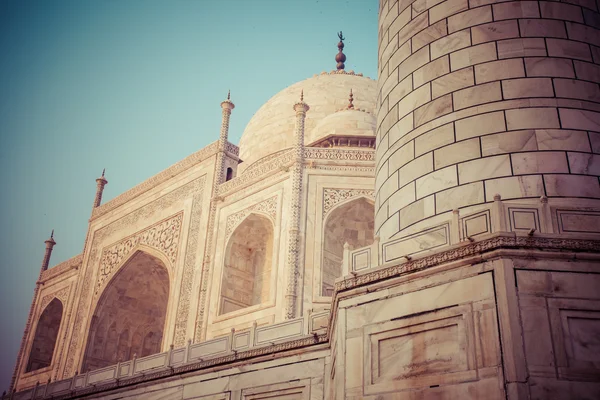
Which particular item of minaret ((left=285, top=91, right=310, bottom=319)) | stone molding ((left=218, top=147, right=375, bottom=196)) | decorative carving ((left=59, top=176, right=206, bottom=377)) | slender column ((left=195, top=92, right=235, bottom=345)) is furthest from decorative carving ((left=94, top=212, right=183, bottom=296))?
minaret ((left=285, top=91, right=310, bottom=319))

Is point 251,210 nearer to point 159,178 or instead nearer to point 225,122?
point 225,122

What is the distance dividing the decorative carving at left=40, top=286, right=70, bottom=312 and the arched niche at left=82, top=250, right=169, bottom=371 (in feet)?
6.62

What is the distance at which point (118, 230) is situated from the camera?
644 inches

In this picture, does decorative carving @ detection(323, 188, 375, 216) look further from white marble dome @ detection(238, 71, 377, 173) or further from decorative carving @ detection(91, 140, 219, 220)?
white marble dome @ detection(238, 71, 377, 173)

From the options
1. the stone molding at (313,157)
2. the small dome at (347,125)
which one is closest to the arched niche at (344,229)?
the stone molding at (313,157)

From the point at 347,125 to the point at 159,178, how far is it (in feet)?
15.7

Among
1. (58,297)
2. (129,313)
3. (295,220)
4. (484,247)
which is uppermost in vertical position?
(58,297)

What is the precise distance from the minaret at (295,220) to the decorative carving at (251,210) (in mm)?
597

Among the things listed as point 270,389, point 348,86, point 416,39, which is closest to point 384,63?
point 416,39

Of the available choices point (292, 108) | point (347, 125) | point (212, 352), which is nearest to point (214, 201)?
point (347, 125)

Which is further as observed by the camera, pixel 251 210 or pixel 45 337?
pixel 45 337

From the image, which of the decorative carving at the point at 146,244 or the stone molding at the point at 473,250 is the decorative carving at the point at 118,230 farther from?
the stone molding at the point at 473,250

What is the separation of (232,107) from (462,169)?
10.1 m

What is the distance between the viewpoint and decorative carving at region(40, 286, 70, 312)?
57.0ft
